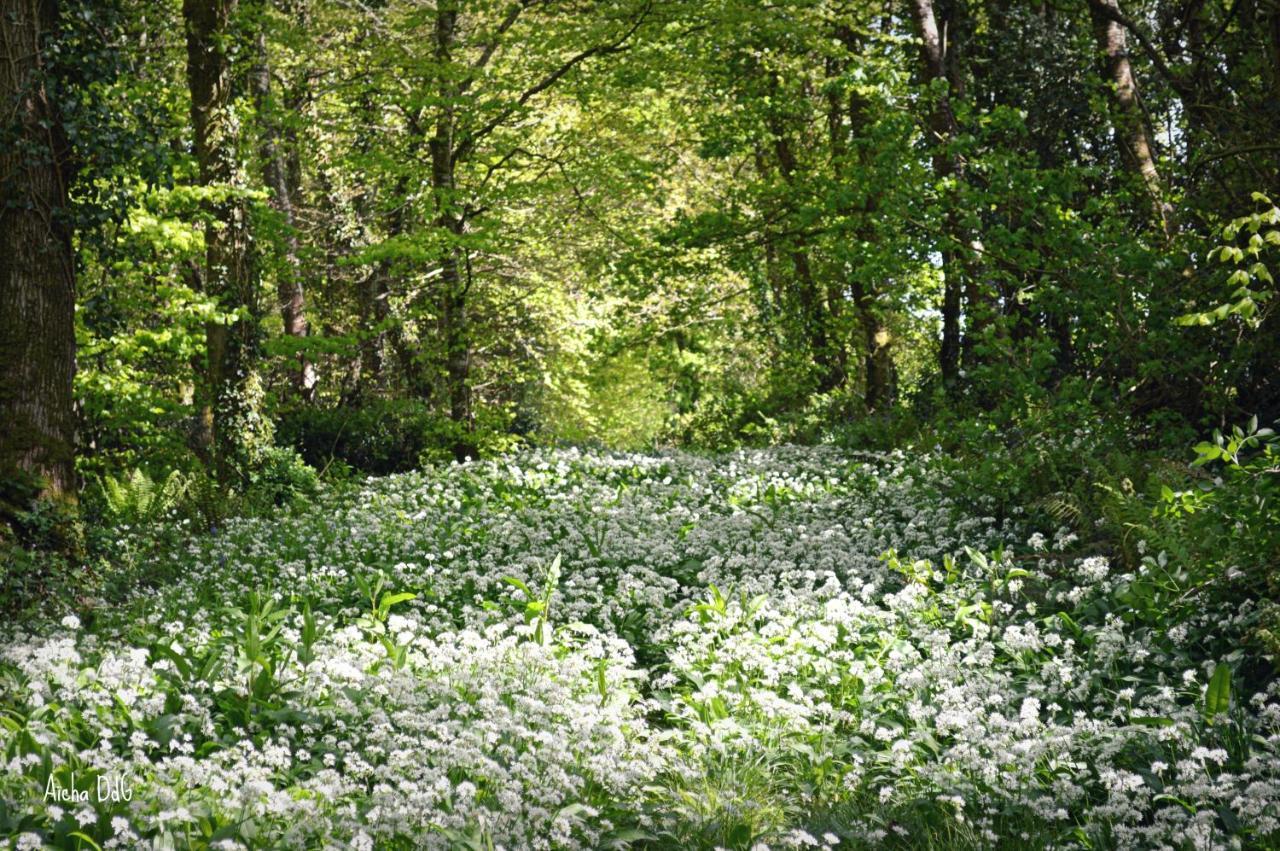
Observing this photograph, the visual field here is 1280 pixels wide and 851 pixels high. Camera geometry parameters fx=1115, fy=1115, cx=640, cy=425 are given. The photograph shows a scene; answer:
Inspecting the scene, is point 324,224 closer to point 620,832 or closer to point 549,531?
point 549,531

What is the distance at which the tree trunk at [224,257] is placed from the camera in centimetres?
1355

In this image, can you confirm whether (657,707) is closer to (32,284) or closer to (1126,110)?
(32,284)

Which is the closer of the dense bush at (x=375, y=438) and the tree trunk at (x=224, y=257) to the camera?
the tree trunk at (x=224, y=257)

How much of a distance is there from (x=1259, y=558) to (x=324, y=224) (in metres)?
19.3

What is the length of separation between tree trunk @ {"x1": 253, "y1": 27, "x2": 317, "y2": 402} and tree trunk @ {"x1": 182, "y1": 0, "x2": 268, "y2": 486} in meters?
0.68

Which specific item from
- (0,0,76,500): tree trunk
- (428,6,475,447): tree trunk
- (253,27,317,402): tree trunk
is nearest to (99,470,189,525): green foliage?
(0,0,76,500): tree trunk

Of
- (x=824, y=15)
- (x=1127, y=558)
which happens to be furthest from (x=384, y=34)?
(x=1127, y=558)

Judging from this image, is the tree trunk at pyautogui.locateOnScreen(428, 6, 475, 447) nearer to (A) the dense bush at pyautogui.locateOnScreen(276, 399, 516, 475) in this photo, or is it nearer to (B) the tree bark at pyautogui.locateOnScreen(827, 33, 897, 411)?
(A) the dense bush at pyautogui.locateOnScreen(276, 399, 516, 475)

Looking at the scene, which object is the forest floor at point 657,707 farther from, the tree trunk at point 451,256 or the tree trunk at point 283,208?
the tree trunk at point 451,256

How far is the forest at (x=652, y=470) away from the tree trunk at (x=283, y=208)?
143 millimetres

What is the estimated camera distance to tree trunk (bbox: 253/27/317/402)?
1555cm

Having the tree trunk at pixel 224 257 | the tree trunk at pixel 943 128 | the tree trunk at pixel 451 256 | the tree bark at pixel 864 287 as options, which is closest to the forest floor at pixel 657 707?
the tree trunk at pixel 224 257

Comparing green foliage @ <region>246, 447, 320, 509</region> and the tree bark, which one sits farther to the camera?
the tree bark

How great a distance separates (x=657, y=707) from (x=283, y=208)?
14774mm
